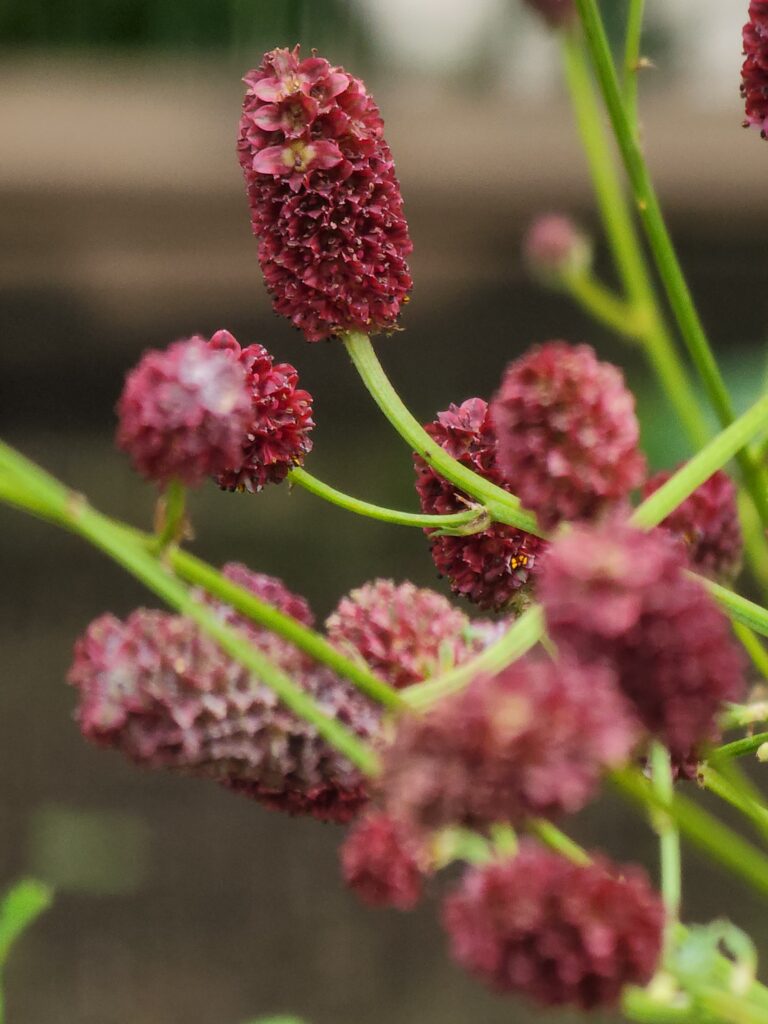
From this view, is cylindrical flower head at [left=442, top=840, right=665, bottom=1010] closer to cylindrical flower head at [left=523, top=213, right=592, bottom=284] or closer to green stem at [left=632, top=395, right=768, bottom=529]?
green stem at [left=632, top=395, right=768, bottom=529]

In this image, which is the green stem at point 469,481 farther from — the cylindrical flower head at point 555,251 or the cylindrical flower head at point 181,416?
the cylindrical flower head at point 555,251

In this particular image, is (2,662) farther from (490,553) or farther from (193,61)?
(490,553)

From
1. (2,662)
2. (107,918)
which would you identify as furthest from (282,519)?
(107,918)

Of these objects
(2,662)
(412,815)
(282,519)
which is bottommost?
(412,815)

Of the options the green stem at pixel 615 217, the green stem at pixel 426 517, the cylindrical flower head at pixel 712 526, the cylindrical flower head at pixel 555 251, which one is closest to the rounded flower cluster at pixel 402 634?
the green stem at pixel 426 517

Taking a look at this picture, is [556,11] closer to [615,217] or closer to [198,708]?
[615,217]

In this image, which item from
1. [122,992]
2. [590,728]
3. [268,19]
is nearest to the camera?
[590,728]

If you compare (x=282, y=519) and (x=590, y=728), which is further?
(x=282, y=519)
